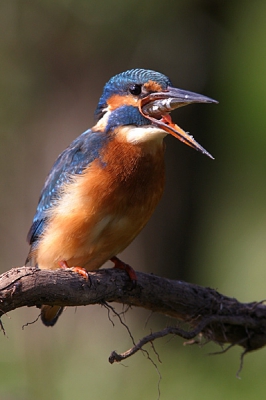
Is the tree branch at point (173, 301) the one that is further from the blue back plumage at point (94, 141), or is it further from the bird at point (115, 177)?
the blue back plumage at point (94, 141)

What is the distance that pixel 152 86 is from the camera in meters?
3.17

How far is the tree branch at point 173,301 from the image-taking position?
8.68 feet

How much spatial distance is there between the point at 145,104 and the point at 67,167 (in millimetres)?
514

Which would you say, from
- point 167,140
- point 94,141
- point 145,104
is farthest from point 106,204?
point 167,140

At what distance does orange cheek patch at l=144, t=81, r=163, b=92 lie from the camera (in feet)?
10.4

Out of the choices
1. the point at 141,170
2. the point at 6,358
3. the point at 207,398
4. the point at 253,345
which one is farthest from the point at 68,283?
the point at 6,358

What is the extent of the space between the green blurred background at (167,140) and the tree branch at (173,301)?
1.66 m

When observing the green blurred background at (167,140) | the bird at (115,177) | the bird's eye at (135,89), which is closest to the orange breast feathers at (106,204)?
the bird at (115,177)

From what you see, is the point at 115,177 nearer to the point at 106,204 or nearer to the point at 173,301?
the point at 106,204

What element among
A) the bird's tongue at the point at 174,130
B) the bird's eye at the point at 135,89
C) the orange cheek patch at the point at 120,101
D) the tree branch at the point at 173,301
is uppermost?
the bird's eye at the point at 135,89

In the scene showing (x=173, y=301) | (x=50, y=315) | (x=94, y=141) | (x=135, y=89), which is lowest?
(x=50, y=315)

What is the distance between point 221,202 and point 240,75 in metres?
1.30

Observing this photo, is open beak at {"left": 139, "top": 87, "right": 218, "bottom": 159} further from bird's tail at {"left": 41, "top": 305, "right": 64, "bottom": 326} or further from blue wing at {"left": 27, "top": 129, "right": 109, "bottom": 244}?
bird's tail at {"left": 41, "top": 305, "right": 64, "bottom": 326}

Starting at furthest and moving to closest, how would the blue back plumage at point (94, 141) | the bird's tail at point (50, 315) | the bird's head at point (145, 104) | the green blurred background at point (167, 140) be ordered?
1. the green blurred background at point (167, 140)
2. the bird's tail at point (50, 315)
3. the blue back plumage at point (94, 141)
4. the bird's head at point (145, 104)
